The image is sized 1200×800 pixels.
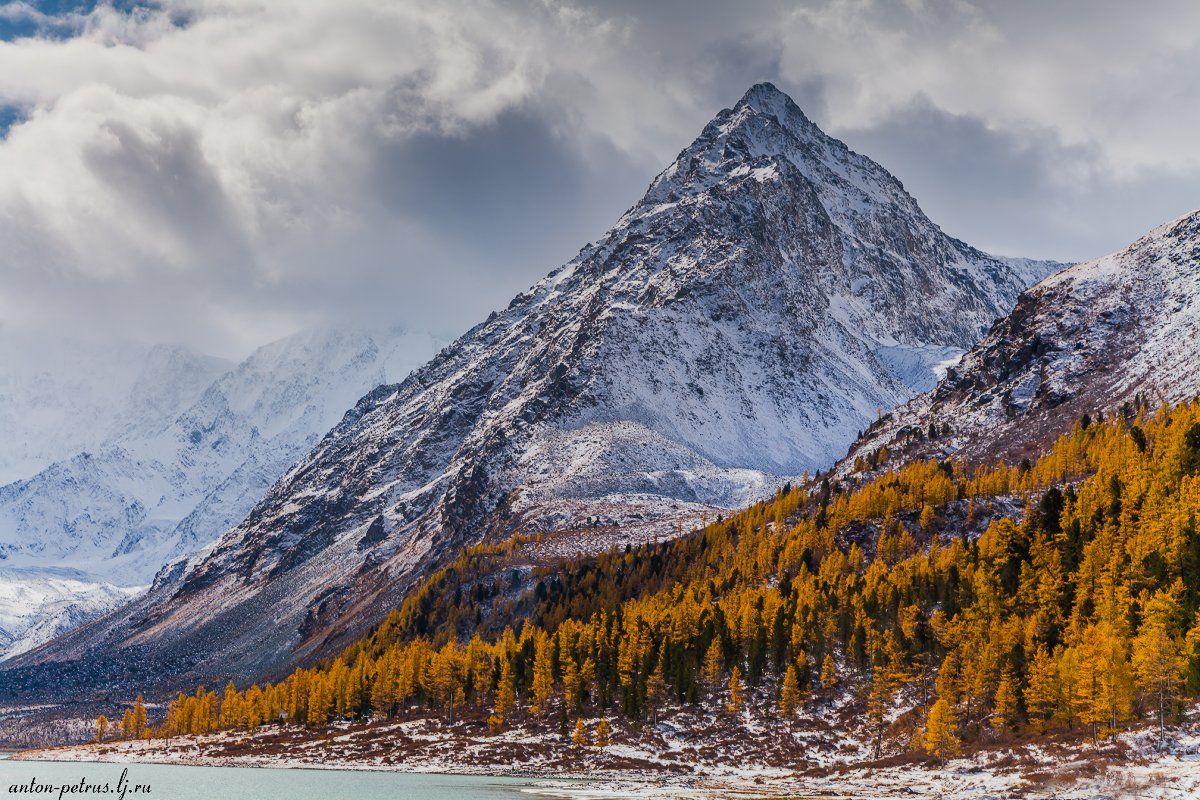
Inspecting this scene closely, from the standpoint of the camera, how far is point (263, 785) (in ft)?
371

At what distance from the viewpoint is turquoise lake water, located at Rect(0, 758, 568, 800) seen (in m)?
103

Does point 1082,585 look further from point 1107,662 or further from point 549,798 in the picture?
point 549,798

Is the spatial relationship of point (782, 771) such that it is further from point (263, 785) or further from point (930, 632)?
point (263, 785)

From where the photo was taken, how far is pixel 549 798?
310 feet

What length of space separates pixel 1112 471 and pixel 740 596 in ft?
189

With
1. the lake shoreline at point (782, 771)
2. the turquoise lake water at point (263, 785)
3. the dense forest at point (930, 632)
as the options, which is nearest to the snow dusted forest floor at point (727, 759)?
the lake shoreline at point (782, 771)

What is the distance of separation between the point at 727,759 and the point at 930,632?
1296 inches

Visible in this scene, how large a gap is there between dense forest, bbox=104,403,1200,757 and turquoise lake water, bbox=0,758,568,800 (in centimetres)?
2822

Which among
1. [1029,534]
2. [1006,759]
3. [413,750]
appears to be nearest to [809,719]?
[1006,759]

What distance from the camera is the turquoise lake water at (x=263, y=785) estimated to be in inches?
4043

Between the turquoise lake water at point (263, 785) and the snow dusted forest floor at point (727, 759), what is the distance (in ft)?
19.2

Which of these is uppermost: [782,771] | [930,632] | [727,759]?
[930,632]

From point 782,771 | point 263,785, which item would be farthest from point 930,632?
point 263,785

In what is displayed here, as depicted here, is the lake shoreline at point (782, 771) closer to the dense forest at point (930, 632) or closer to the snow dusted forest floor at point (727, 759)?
the snow dusted forest floor at point (727, 759)
